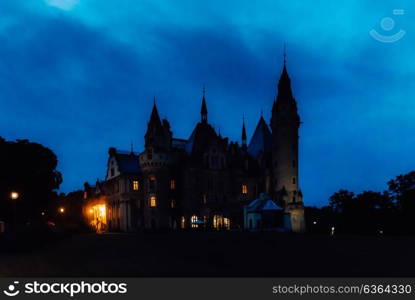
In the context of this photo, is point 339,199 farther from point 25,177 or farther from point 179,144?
point 25,177

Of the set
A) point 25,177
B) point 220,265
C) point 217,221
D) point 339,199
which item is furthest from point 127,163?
point 220,265

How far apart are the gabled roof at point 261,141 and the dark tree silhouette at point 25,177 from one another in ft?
140

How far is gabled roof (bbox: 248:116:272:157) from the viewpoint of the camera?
85.2 m

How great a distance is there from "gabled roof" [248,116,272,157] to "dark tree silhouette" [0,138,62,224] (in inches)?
1677

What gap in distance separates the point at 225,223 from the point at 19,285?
193ft

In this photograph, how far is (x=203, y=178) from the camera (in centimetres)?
7625

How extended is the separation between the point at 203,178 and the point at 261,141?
54.9ft

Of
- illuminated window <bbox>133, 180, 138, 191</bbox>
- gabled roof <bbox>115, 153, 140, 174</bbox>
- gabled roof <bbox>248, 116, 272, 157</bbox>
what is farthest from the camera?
gabled roof <bbox>248, 116, 272, 157</bbox>

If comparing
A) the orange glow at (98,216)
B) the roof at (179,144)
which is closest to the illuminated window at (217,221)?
the roof at (179,144)

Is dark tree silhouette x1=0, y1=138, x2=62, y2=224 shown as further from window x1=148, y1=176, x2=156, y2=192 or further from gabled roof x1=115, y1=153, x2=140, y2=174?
gabled roof x1=115, y1=153, x2=140, y2=174

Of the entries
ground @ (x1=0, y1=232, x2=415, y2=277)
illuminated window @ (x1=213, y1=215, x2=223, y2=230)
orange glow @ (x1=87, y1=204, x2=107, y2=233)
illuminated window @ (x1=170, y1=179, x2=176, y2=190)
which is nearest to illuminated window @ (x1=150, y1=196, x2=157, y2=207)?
illuminated window @ (x1=170, y1=179, x2=176, y2=190)

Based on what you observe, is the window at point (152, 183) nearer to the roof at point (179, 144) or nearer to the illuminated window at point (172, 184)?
the illuminated window at point (172, 184)

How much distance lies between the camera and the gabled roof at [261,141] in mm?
85250

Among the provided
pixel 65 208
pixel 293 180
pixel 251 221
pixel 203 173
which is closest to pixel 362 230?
pixel 293 180
